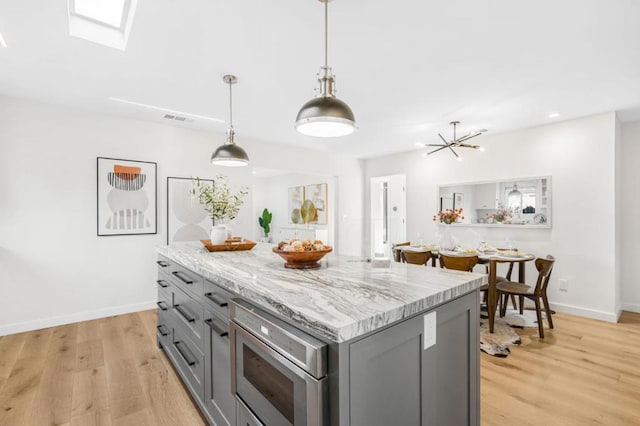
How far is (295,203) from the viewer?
8477 millimetres

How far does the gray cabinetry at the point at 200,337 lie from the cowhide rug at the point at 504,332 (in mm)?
2377

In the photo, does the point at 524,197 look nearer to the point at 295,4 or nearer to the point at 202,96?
the point at 295,4

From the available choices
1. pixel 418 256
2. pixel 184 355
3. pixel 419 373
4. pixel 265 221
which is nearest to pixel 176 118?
pixel 184 355

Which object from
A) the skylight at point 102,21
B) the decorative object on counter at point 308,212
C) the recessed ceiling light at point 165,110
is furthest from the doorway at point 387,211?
the skylight at point 102,21

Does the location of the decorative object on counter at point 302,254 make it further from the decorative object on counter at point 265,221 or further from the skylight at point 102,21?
the decorative object on counter at point 265,221

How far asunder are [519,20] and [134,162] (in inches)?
167

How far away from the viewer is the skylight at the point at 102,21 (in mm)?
2113

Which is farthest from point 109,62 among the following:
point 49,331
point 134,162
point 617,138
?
point 617,138

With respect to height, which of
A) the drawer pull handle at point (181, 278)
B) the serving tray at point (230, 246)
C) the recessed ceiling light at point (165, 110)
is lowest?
the drawer pull handle at point (181, 278)

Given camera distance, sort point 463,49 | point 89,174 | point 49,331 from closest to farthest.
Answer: point 463,49
point 49,331
point 89,174

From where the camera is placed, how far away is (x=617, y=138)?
379 cm

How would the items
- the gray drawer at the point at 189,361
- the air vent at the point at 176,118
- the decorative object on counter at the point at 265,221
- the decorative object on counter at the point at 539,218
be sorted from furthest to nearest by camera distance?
the decorative object on counter at the point at 265,221 → the decorative object on counter at the point at 539,218 → the air vent at the point at 176,118 → the gray drawer at the point at 189,361

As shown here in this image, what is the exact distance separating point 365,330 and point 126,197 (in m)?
4.00

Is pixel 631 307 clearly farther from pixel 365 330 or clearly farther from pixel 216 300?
pixel 216 300
